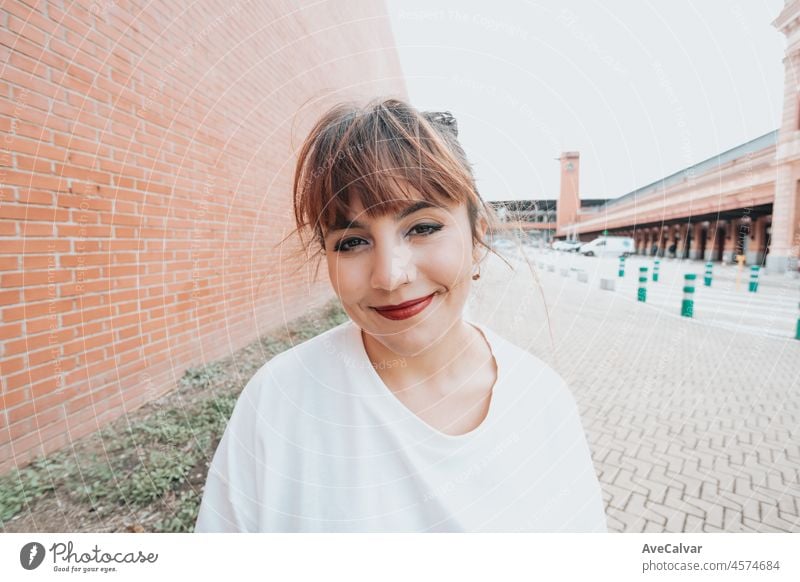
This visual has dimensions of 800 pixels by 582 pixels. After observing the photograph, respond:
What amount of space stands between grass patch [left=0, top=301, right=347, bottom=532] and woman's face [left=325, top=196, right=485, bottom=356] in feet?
3.08

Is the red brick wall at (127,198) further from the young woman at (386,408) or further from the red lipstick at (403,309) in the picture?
the red lipstick at (403,309)

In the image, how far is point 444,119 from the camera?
680 millimetres

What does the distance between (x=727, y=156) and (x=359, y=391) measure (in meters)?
1.02

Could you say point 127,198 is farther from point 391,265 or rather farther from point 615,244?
point 615,244

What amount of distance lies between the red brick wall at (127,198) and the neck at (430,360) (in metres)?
0.49

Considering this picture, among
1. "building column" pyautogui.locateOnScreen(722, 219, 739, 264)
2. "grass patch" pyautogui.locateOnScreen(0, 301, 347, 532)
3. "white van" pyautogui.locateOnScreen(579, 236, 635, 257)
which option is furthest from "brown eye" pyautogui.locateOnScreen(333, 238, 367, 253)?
"building column" pyautogui.locateOnScreen(722, 219, 739, 264)

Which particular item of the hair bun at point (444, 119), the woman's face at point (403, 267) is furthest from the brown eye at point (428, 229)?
the hair bun at point (444, 119)

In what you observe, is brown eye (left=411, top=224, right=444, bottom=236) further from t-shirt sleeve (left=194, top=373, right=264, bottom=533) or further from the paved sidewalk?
the paved sidewalk

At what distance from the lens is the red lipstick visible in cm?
62

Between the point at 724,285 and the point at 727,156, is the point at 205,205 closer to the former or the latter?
the point at 727,156

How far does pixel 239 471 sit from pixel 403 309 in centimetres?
35

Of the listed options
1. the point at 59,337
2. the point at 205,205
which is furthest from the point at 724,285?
the point at 59,337

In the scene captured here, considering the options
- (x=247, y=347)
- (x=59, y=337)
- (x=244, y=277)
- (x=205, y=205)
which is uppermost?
(x=205, y=205)
